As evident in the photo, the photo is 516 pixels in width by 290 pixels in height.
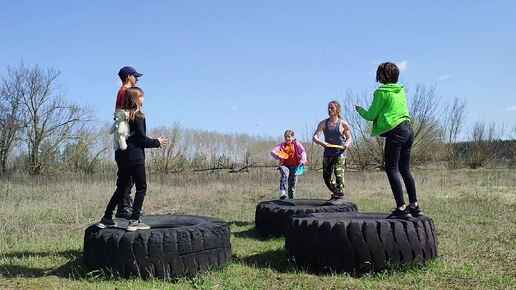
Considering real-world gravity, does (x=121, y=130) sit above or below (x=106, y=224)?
above

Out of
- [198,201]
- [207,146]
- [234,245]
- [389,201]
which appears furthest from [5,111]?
[234,245]

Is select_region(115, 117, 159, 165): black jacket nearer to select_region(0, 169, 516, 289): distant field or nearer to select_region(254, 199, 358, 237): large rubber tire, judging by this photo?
select_region(0, 169, 516, 289): distant field

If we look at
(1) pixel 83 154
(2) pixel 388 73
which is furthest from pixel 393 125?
(1) pixel 83 154

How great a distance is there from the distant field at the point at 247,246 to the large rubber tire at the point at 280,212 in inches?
8.6

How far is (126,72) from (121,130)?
1.47 meters

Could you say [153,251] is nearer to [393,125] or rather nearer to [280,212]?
[393,125]

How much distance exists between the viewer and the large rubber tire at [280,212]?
23.1 ft

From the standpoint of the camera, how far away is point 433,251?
5199 millimetres

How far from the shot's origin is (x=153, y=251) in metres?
4.73

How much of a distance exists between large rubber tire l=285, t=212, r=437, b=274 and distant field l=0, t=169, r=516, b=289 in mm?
126

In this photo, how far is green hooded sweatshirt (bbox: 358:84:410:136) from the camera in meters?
5.27

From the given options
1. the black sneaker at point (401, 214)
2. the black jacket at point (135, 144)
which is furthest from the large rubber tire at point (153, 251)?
the black sneaker at point (401, 214)

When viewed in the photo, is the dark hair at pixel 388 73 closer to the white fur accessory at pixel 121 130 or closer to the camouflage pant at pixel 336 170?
the camouflage pant at pixel 336 170

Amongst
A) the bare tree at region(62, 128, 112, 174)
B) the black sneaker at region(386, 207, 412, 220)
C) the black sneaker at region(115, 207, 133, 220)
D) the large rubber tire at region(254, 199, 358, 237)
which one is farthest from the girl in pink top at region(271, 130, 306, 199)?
the bare tree at region(62, 128, 112, 174)
